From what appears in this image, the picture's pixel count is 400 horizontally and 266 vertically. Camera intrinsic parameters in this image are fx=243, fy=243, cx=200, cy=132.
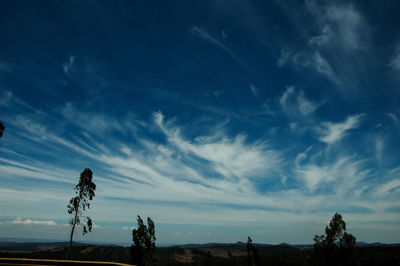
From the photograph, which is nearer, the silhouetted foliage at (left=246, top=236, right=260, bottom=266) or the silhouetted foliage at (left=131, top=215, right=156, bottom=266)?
the silhouetted foliage at (left=131, top=215, right=156, bottom=266)

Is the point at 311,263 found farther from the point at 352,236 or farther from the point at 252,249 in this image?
the point at 252,249

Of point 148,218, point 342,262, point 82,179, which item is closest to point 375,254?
point 342,262

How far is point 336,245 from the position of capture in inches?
2410

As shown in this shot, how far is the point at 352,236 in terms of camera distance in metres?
60.0

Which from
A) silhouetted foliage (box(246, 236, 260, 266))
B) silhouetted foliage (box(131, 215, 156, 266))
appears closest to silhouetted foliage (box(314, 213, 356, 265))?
silhouetted foliage (box(246, 236, 260, 266))

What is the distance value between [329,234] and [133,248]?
155 feet

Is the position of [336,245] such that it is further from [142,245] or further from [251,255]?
[142,245]

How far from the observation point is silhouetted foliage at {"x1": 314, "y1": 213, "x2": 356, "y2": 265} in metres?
59.4

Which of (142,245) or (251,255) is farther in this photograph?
(251,255)

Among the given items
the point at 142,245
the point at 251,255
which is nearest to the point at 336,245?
the point at 251,255

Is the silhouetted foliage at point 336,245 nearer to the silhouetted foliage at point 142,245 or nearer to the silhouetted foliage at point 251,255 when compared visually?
the silhouetted foliage at point 251,255

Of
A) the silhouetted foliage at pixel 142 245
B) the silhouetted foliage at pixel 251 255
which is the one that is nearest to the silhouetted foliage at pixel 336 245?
the silhouetted foliage at pixel 251 255

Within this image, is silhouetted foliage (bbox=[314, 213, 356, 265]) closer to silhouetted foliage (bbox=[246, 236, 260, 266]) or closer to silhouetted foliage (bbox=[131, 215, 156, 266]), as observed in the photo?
silhouetted foliage (bbox=[246, 236, 260, 266])

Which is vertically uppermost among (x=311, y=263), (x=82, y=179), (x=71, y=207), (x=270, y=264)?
(x=82, y=179)
